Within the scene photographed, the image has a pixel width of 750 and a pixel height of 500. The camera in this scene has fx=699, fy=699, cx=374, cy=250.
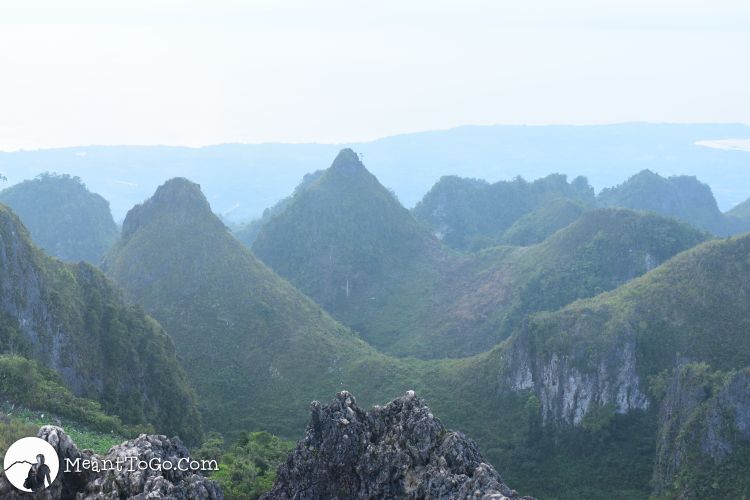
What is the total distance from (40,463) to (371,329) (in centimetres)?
6874

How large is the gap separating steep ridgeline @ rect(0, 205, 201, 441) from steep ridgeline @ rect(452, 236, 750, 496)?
69.8 ft

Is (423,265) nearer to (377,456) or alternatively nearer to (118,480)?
(377,456)

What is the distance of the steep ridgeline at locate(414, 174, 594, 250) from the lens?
13050 centimetres

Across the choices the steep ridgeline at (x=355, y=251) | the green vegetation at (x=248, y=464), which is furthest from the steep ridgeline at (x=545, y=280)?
the green vegetation at (x=248, y=464)

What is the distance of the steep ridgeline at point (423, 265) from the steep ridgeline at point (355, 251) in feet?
0.48

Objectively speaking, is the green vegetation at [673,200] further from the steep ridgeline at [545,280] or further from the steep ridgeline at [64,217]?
the steep ridgeline at [64,217]

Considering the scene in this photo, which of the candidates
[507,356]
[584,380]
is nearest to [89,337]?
[507,356]

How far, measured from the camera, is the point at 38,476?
15.8 metres

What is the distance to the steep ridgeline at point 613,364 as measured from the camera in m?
46.8

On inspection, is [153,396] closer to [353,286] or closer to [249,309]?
[249,309]

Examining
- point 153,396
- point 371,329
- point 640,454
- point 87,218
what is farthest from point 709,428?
point 87,218
